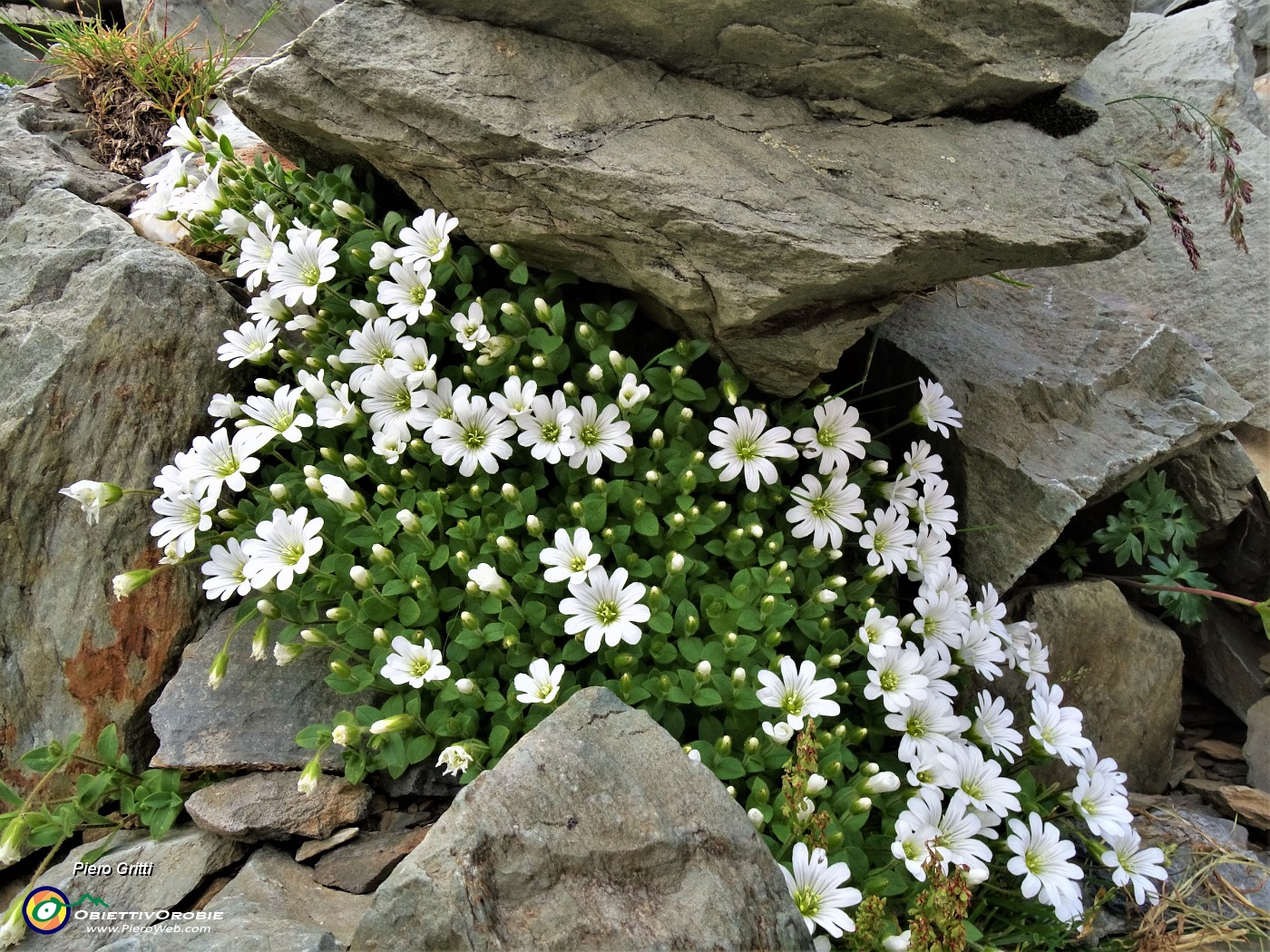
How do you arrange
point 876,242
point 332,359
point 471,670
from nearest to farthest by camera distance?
point 876,242 → point 471,670 → point 332,359

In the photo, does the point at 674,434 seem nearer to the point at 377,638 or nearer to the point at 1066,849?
the point at 377,638

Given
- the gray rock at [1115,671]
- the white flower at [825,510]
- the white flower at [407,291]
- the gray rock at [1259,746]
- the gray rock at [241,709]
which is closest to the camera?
the gray rock at [241,709]

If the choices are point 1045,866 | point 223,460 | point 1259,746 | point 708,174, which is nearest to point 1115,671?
point 1259,746

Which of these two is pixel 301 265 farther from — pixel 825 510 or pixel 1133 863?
pixel 1133 863

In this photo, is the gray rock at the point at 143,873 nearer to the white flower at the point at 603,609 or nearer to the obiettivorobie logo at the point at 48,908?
the obiettivorobie logo at the point at 48,908

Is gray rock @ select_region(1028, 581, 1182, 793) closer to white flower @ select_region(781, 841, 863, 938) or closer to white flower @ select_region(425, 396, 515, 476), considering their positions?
white flower @ select_region(781, 841, 863, 938)

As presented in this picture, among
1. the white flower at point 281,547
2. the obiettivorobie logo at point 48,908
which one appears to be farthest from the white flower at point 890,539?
the obiettivorobie logo at point 48,908

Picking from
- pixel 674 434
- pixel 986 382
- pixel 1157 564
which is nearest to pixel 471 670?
pixel 674 434
